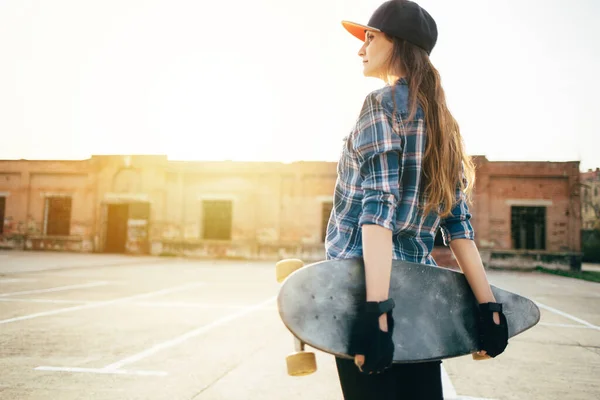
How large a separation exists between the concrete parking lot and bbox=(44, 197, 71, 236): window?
670 inches

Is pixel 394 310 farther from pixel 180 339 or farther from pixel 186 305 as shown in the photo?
pixel 186 305

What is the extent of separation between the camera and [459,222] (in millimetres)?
1335

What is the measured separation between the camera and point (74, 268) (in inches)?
530

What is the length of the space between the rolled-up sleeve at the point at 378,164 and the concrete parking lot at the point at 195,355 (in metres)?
2.37

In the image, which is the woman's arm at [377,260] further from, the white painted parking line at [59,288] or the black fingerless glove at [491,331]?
the white painted parking line at [59,288]

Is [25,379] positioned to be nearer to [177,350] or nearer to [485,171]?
[177,350]

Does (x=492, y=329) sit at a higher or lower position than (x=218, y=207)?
lower

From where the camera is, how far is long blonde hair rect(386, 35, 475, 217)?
118 centimetres

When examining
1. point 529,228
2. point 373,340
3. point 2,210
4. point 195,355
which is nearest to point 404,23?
point 373,340

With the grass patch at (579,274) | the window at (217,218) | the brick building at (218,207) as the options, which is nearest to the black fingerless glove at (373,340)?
the grass patch at (579,274)

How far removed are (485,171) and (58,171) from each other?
72.9 feet

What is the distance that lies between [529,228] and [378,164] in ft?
69.4

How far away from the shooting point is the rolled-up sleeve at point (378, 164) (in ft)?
3.37

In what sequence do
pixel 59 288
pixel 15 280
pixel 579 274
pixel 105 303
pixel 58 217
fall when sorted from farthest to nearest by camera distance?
pixel 58 217 → pixel 579 274 → pixel 15 280 → pixel 59 288 → pixel 105 303
